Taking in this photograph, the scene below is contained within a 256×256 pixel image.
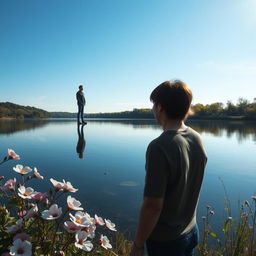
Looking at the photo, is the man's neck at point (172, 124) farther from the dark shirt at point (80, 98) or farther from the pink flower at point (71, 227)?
the dark shirt at point (80, 98)

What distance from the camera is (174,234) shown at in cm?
124

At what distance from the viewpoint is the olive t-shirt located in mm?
1079

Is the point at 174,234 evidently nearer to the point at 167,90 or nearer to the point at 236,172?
the point at 167,90

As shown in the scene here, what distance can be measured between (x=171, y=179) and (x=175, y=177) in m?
0.02

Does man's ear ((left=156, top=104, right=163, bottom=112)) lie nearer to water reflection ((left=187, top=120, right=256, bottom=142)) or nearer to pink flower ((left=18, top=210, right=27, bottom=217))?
pink flower ((left=18, top=210, right=27, bottom=217))

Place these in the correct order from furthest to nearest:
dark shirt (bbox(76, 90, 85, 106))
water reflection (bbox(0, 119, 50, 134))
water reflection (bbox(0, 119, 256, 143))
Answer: water reflection (bbox(0, 119, 256, 143)), water reflection (bbox(0, 119, 50, 134)), dark shirt (bbox(76, 90, 85, 106))

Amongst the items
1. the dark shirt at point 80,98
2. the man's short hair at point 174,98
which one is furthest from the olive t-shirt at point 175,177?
the dark shirt at point 80,98

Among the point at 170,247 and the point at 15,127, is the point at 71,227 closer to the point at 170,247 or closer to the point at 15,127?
the point at 170,247

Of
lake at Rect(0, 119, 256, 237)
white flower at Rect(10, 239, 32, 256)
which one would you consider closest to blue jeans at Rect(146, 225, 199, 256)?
white flower at Rect(10, 239, 32, 256)

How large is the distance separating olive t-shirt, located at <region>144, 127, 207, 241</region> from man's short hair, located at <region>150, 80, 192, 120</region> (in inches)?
4.4

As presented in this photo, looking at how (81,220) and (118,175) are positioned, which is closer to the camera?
(81,220)

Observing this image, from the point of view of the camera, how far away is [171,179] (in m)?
1.14


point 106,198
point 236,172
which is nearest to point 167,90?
point 106,198

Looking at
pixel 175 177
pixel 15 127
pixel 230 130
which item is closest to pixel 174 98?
pixel 175 177
